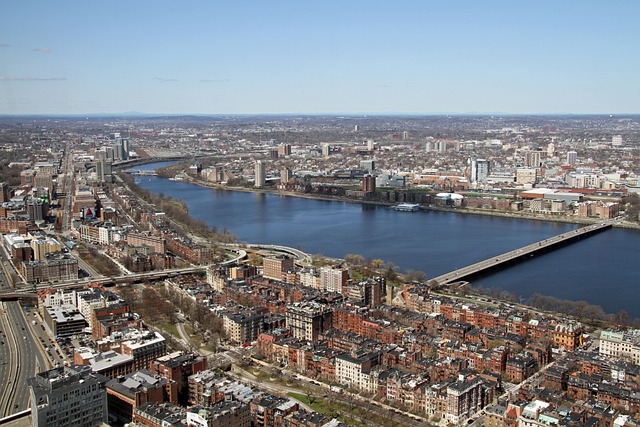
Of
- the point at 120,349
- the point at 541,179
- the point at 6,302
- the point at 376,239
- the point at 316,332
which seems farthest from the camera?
the point at 541,179

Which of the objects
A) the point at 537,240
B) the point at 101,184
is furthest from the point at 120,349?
the point at 101,184

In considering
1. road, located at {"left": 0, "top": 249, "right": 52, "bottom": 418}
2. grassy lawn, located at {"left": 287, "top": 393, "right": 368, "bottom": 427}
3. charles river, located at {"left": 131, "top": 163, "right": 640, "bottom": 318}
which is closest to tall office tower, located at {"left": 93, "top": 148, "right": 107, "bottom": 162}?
charles river, located at {"left": 131, "top": 163, "right": 640, "bottom": 318}

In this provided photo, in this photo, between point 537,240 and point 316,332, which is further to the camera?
point 537,240

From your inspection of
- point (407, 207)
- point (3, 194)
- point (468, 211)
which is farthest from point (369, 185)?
point (3, 194)

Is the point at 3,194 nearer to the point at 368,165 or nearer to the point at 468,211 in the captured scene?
the point at 468,211

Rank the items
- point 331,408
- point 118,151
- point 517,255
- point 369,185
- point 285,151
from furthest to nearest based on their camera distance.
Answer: point 285,151, point 118,151, point 369,185, point 517,255, point 331,408

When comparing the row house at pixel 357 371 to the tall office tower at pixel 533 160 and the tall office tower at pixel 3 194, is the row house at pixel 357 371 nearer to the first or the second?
the tall office tower at pixel 3 194

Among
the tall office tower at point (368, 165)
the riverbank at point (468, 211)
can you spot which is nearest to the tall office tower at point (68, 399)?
the riverbank at point (468, 211)

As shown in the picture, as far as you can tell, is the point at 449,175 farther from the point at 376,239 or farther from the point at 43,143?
the point at 43,143
